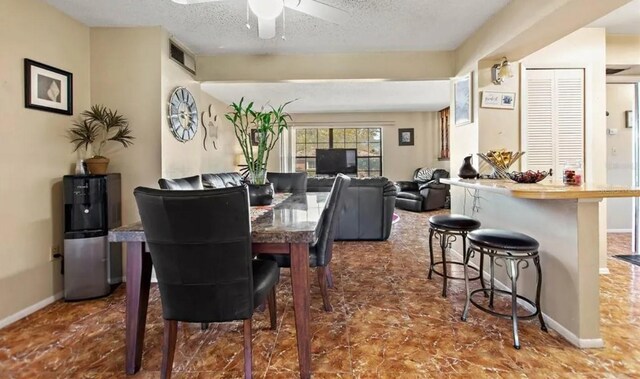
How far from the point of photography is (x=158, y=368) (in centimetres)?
168

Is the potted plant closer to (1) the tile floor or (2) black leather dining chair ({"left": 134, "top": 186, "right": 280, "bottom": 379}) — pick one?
(1) the tile floor

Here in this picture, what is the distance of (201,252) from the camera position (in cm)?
127

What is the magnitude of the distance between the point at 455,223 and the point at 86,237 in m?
2.91

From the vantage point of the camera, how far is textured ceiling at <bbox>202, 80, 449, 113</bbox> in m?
5.15

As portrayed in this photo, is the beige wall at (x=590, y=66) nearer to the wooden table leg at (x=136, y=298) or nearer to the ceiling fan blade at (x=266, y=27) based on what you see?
the ceiling fan blade at (x=266, y=27)

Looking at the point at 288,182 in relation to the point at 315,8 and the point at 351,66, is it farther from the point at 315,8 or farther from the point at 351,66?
the point at 315,8

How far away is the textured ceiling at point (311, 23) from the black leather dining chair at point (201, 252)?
2109mm

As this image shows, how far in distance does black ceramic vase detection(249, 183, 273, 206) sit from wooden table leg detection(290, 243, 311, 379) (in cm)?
77

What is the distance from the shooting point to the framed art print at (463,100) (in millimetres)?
3297

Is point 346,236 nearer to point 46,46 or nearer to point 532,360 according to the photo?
point 532,360

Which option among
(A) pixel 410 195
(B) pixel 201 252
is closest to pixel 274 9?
(B) pixel 201 252

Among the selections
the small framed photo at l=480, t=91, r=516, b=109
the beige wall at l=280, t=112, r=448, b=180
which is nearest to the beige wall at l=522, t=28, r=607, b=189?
the small framed photo at l=480, t=91, r=516, b=109

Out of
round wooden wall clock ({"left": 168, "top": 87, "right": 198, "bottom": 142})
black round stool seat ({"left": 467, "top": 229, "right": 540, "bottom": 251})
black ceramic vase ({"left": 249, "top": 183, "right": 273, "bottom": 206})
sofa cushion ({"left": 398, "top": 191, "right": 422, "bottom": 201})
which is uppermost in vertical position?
round wooden wall clock ({"left": 168, "top": 87, "right": 198, "bottom": 142})

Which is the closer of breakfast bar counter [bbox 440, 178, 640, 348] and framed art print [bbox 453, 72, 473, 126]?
breakfast bar counter [bbox 440, 178, 640, 348]
